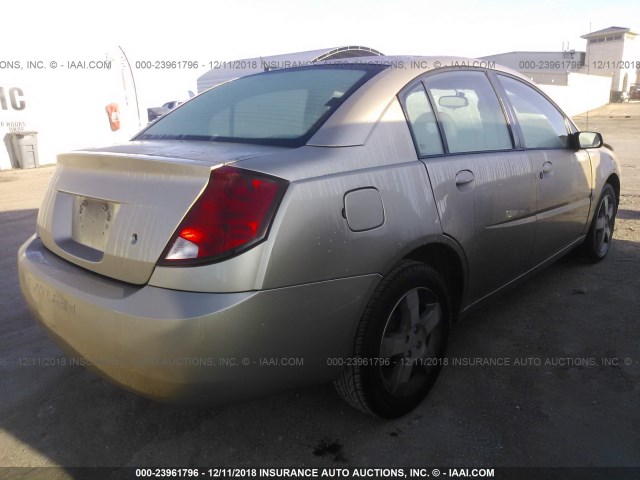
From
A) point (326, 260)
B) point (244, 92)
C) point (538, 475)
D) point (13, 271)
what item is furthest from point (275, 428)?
point (13, 271)

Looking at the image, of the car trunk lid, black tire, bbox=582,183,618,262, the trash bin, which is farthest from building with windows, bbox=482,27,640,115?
the car trunk lid

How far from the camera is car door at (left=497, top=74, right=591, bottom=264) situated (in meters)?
3.09

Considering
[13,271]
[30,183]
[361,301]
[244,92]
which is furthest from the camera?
[30,183]

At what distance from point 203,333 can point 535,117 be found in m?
2.69

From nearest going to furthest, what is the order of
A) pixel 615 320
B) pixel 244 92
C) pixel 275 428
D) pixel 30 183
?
pixel 275 428 → pixel 244 92 → pixel 615 320 → pixel 30 183

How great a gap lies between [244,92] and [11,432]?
1.98 metres

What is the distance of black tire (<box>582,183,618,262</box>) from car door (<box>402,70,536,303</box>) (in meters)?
1.34

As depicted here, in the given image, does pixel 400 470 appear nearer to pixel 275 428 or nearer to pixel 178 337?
pixel 275 428

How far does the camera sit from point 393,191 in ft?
6.65

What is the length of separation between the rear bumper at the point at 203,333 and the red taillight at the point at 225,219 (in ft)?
0.47

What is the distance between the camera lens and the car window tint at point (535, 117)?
10.2 feet

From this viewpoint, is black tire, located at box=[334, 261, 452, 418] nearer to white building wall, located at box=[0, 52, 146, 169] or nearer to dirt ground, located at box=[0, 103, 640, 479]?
dirt ground, located at box=[0, 103, 640, 479]

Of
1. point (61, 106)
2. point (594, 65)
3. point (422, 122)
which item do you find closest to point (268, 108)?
point (422, 122)

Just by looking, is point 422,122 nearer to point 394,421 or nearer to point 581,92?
point 394,421
